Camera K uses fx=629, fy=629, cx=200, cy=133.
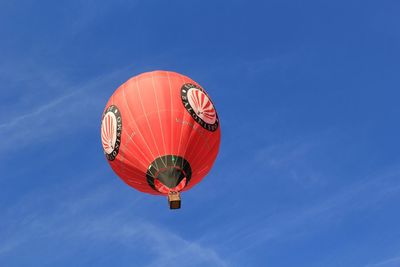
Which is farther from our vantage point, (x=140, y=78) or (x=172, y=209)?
(x=140, y=78)

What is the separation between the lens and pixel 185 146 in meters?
39.4

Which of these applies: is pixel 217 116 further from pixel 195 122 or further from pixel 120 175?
pixel 120 175

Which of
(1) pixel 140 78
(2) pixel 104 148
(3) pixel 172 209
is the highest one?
(1) pixel 140 78

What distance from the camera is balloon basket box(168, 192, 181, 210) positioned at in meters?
38.8

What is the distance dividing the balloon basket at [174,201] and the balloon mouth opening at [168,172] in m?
0.36

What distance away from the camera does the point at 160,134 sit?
3897 centimetres

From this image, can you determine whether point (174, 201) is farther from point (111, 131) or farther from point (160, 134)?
point (111, 131)

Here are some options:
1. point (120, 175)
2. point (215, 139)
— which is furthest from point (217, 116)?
point (120, 175)

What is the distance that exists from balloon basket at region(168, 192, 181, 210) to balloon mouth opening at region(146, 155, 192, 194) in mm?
355

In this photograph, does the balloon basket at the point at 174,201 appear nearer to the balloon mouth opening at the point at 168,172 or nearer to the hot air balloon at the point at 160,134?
the hot air balloon at the point at 160,134

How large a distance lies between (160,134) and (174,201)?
13.9 ft

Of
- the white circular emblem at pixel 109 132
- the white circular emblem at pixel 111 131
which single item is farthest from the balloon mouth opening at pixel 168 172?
the white circular emblem at pixel 109 132

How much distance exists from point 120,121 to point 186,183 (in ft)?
19.1

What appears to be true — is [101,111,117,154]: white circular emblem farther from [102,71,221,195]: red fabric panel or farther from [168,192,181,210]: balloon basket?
[168,192,181,210]: balloon basket
